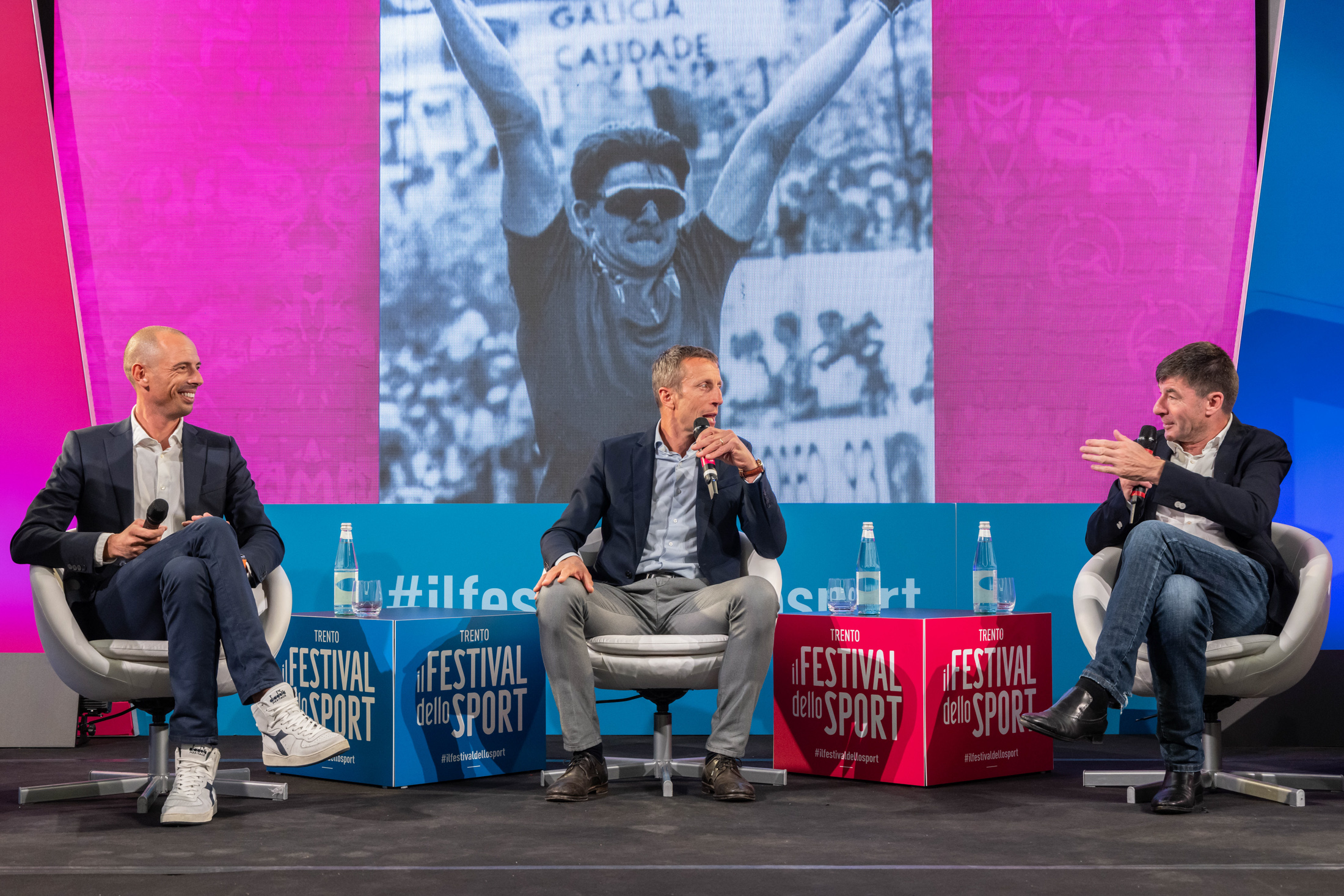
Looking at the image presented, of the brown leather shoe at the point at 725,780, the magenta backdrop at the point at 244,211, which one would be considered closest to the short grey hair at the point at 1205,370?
the brown leather shoe at the point at 725,780

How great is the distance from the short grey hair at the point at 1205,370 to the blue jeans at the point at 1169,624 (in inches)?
18.7

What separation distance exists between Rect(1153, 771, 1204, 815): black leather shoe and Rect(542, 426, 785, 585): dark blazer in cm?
113

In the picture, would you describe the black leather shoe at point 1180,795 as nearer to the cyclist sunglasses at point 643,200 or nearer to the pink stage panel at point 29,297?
the cyclist sunglasses at point 643,200

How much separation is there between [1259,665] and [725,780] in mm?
1338

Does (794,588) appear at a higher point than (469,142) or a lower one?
lower

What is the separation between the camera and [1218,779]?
3.12 metres

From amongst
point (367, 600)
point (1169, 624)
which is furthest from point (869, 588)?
point (367, 600)

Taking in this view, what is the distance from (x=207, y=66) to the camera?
4602 mm

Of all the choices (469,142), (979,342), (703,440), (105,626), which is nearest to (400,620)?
(105,626)

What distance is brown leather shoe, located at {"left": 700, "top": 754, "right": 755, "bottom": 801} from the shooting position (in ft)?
9.93

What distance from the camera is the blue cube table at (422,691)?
328 cm

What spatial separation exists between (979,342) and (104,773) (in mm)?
3186

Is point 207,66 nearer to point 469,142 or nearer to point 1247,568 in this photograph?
point 469,142

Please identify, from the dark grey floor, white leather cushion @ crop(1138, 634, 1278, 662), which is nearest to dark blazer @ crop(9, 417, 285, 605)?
the dark grey floor
